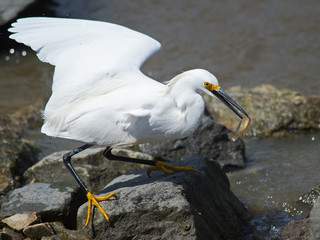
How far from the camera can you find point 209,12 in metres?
11.7

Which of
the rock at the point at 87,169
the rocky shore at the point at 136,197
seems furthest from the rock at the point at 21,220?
the rock at the point at 87,169

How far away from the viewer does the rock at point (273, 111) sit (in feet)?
23.5

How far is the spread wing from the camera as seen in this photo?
14.8ft

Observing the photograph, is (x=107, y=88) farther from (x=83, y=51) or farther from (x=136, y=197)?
(x=136, y=197)

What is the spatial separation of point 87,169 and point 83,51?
130 centimetres

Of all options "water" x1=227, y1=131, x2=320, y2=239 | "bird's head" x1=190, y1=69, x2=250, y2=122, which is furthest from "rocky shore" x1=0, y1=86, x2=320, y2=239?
"bird's head" x1=190, y1=69, x2=250, y2=122

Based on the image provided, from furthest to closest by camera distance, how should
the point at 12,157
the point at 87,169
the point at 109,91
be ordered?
the point at 12,157
the point at 87,169
the point at 109,91

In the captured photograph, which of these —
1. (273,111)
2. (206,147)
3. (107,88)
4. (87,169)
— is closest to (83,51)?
(107,88)

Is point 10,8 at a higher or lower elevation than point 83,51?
lower

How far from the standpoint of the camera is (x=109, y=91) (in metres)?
4.46

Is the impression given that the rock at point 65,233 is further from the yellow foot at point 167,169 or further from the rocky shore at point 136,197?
the yellow foot at point 167,169

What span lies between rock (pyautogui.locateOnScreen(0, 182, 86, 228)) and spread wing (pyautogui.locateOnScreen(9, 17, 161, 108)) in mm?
830

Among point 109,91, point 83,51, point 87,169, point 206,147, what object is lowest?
point 206,147

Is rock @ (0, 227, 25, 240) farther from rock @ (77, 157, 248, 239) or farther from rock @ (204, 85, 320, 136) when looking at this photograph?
rock @ (204, 85, 320, 136)
